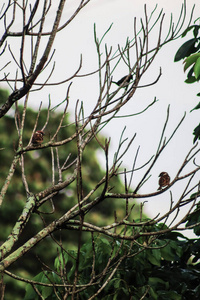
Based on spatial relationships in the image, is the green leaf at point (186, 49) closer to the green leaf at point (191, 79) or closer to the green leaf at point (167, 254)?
the green leaf at point (191, 79)

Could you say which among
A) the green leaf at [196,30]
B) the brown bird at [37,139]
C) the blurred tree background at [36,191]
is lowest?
the brown bird at [37,139]

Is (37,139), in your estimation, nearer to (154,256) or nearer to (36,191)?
(154,256)

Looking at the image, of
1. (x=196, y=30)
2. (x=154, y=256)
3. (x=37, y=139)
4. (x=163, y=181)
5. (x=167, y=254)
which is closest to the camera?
(x=163, y=181)

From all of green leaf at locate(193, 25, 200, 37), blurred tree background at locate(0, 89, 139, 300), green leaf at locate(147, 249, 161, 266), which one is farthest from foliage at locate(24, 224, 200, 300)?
blurred tree background at locate(0, 89, 139, 300)

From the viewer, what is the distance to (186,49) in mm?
5137

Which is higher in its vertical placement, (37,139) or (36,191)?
(36,191)

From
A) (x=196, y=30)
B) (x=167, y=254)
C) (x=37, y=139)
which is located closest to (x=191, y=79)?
(x=196, y=30)

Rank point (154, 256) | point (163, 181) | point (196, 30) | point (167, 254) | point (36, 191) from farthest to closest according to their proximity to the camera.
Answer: point (36, 191), point (196, 30), point (167, 254), point (154, 256), point (163, 181)

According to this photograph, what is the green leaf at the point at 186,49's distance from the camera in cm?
513

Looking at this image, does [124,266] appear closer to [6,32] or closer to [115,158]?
[115,158]

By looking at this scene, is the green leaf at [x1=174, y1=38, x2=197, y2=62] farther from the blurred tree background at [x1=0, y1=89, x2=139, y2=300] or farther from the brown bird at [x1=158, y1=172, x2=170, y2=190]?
the blurred tree background at [x1=0, y1=89, x2=139, y2=300]

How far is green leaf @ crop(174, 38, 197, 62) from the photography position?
513 centimetres

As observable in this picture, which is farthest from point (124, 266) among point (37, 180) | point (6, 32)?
point (37, 180)

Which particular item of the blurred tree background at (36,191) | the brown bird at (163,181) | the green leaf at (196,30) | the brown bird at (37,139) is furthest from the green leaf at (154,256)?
the blurred tree background at (36,191)
